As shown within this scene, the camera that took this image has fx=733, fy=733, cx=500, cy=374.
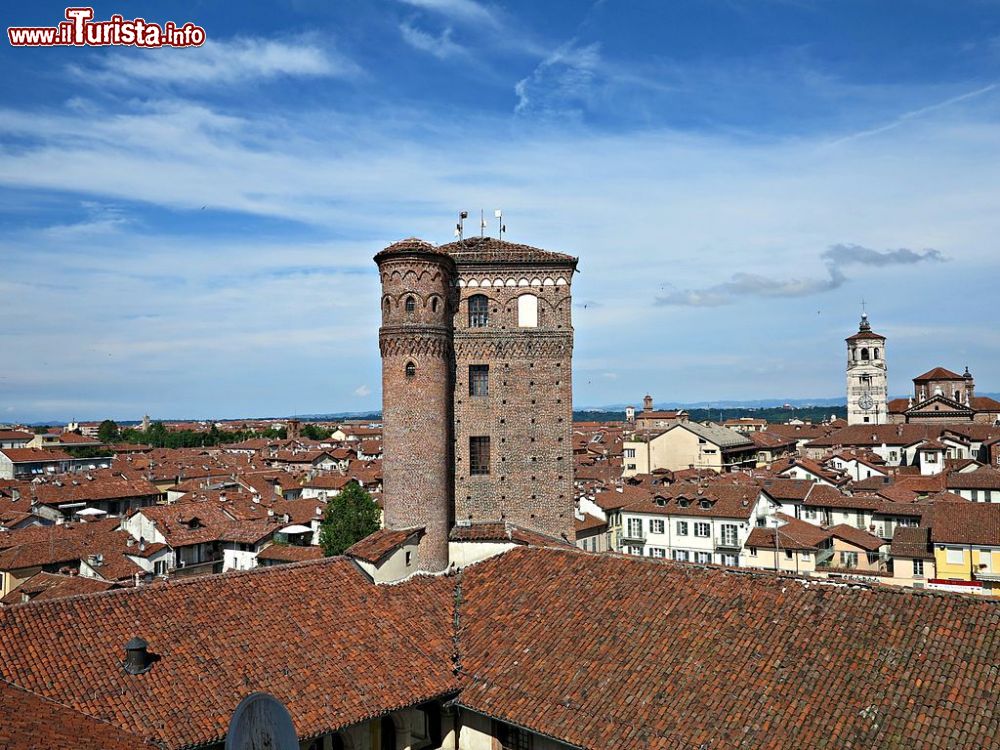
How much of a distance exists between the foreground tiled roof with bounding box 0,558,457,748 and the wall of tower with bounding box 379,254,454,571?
3.90 meters

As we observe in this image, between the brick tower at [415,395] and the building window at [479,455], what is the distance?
1558 millimetres

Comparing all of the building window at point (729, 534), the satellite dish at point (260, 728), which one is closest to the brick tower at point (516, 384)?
the satellite dish at point (260, 728)

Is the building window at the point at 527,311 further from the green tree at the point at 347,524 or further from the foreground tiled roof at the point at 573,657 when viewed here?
the green tree at the point at 347,524

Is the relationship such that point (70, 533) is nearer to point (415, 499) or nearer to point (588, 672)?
point (415, 499)

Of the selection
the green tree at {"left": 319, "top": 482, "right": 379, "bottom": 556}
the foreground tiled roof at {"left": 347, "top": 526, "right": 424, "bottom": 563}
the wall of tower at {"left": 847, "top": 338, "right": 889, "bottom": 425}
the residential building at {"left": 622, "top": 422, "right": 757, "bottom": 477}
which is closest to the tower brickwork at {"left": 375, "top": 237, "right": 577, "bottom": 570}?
the foreground tiled roof at {"left": 347, "top": 526, "right": 424, "bottom": 563}

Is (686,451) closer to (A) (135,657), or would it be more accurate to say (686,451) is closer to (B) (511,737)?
(B) (511,737)

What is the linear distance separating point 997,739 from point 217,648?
565 inches

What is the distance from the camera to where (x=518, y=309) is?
2638cm

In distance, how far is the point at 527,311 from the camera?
26422 millimetres

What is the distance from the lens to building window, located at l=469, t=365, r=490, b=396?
26.1m

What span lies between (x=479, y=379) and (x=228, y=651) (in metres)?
13.1

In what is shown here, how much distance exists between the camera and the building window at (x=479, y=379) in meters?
26.1

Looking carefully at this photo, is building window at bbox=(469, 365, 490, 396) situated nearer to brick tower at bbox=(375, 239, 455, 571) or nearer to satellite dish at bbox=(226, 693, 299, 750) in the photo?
brick tower at bbox=(375, 239, 455, 571)

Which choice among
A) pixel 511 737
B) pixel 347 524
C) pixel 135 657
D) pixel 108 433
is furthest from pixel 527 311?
pixel 108 433
